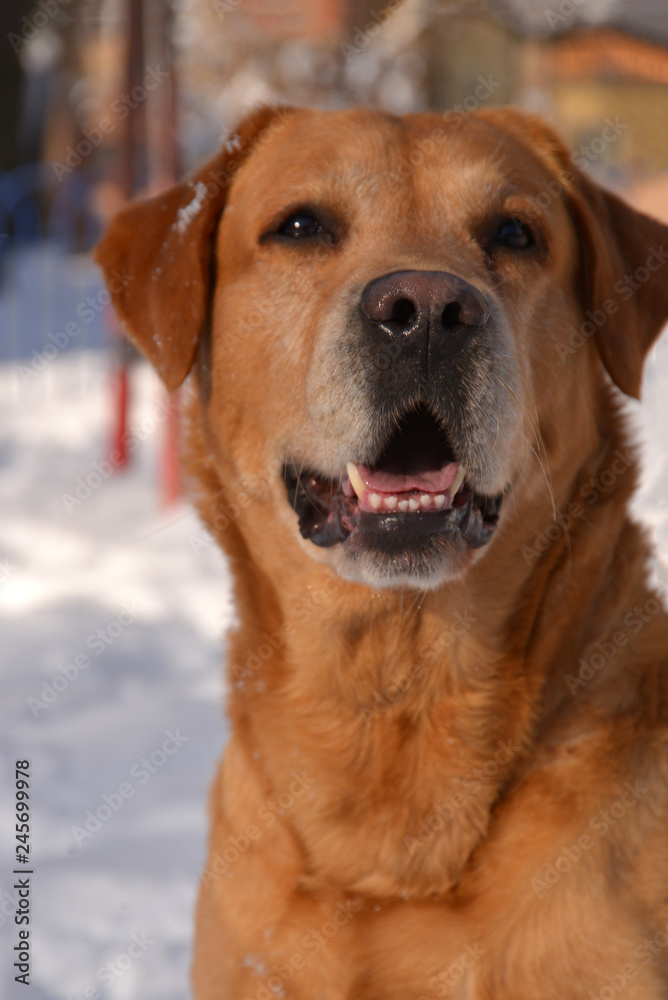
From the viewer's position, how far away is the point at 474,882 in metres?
2.25

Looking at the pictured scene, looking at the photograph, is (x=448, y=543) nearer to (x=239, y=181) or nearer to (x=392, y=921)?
(x=392, y=921)

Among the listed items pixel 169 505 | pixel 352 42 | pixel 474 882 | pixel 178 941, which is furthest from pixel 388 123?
pixel 352 42

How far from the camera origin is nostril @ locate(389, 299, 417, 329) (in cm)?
213

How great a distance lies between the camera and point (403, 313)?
2158mm

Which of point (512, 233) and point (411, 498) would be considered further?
point (512, 233)

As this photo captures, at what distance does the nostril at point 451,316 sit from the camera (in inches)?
83.7

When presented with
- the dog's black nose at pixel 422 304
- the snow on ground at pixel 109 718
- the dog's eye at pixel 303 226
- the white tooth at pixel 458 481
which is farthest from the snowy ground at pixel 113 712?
the dog's black nose at pixel 422 304

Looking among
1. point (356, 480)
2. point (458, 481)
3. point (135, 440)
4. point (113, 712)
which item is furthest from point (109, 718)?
point (135, 440)

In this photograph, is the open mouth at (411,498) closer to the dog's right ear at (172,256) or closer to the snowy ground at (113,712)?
the dog's right ear at (172,256)

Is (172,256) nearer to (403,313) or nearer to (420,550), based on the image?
(403,313)

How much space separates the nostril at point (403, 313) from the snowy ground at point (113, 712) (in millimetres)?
1411

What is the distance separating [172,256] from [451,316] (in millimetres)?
1064

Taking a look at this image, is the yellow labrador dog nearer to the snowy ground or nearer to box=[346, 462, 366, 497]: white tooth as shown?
box=[346, 462, 366, 497]: white tooth

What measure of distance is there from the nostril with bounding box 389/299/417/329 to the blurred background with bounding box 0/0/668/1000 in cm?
130
